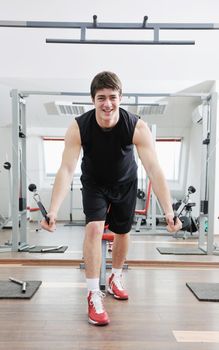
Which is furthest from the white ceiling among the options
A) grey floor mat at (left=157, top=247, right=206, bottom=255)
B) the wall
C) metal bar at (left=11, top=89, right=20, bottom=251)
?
grey floor mat at (left=157, top=247, right=206, bottom=255)

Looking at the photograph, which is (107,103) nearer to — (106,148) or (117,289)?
(106,148)

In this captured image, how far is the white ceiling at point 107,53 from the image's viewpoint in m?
3.61

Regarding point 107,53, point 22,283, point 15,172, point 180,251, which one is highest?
point 107,53

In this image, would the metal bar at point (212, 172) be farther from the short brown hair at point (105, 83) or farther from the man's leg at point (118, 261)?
the short brown hair at point (105, 83)

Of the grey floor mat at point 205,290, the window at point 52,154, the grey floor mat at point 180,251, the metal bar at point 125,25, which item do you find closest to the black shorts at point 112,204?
the grey floor mat at point 205,290

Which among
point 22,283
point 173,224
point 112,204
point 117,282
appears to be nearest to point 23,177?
point 22,283

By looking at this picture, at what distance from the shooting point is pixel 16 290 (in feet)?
7.28

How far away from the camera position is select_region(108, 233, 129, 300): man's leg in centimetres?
201

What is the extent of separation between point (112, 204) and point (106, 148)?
323 millimetres

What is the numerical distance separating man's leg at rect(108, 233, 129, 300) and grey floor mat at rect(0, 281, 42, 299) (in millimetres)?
504

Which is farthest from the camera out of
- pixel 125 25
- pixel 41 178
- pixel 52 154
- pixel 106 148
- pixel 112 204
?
pixel 52 154

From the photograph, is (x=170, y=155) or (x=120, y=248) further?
(x=170, y=155)

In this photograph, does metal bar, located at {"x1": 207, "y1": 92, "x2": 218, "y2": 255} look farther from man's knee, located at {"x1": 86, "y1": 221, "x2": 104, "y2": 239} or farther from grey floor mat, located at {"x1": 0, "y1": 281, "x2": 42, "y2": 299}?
man's knee, located at {"x1": 86, "y1": 221, "x2": 104, "y2": 239}

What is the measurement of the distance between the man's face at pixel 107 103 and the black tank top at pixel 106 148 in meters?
0.08
